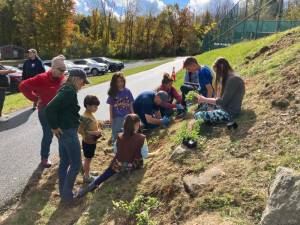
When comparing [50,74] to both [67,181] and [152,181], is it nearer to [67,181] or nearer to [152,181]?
[67,181]

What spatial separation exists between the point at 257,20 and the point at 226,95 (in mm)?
14718

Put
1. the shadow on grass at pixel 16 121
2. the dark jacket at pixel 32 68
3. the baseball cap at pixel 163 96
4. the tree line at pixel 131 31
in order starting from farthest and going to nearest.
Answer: the tree line at pixel 131 31 → the dark jacket at pixel 32 68 → the shadow on grass at pixel 16 121 → the baseball cap at pixel 163 96

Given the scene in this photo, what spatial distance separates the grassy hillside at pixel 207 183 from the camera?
4744mm

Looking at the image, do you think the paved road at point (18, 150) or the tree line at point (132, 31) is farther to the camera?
the tree line at point (132, 31)

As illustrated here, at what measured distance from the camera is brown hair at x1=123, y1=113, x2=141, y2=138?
617 cm

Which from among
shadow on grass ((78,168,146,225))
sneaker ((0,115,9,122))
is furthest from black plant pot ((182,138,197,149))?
sneaker ((0,115,9,122))

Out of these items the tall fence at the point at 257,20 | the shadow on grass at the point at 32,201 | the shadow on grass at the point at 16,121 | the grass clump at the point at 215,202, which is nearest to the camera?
the grass clump at the point at 215,202

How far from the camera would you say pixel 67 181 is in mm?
6129

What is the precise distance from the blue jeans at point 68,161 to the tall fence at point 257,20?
14179 mm

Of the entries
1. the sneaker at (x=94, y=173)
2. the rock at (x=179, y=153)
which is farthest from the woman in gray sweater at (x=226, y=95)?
the sneaker at (x=94, y=173)

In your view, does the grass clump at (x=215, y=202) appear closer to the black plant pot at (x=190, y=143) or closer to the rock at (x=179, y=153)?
the rock at (x=179, y=153)

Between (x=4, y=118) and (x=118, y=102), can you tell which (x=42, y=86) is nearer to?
(x=118, y=102)

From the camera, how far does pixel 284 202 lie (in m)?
3.89

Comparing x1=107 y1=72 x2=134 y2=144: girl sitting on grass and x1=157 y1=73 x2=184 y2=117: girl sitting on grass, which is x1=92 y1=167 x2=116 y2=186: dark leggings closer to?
x1=107 y1=72 x2=134 y2=144: girl sitting on grass
